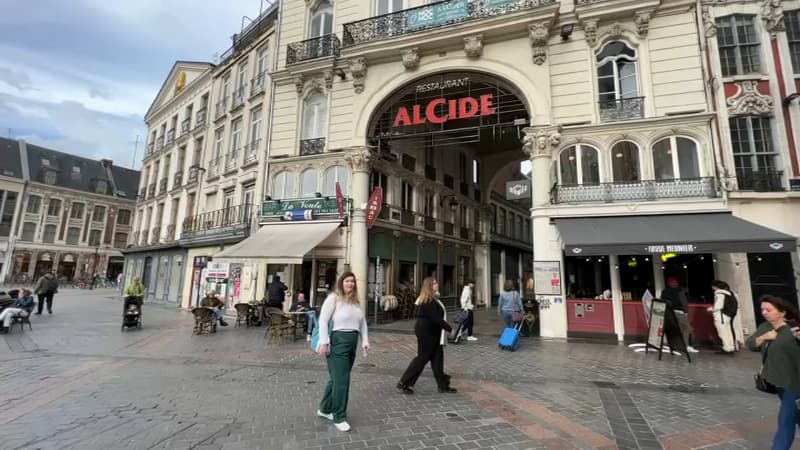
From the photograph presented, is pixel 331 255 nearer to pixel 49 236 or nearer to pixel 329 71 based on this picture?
pixel 329 71

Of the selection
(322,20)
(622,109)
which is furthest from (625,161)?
(322,20)

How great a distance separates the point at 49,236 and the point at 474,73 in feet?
181

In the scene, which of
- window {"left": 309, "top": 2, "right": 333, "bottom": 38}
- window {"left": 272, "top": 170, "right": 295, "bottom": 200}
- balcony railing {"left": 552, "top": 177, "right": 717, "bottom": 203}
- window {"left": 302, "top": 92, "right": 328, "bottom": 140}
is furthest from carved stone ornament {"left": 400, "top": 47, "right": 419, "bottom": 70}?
balcony railing {"left": 552, "top": 177, "right": 717, "bottom": 203}

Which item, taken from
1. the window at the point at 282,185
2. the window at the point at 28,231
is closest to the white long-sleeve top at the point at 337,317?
the window at the point at 282,185

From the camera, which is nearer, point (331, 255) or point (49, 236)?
point (331, 255)

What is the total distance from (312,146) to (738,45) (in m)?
14.0

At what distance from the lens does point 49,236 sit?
43594 mm

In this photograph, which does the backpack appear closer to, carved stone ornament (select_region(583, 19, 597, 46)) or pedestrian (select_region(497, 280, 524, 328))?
pedestrian (select_region(497, 280, 524, 328))

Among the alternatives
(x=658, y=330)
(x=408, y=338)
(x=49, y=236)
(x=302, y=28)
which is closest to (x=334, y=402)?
(x=408, y=338)

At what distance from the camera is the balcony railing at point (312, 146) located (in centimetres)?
1445

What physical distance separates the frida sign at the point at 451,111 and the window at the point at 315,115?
3.38 metres

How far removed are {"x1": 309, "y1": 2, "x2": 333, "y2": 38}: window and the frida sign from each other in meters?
5.75

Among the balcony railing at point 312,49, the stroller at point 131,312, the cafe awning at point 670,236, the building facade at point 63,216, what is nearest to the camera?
the cafe awning at point 670,236

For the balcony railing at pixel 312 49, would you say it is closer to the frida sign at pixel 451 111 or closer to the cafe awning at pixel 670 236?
the frida sign at pixel 451 111
